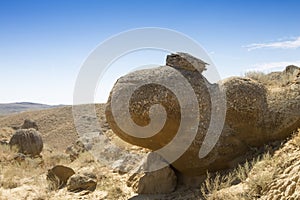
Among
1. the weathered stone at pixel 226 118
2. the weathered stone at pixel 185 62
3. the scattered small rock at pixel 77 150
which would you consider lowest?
the scattered small rock at pixel 77 150

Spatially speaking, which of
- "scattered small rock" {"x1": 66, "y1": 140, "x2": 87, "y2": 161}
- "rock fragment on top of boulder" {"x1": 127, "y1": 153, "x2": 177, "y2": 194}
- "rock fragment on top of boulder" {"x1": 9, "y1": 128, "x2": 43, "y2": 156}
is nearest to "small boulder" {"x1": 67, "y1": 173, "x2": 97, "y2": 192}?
"rock fragment on top of boulder" {"x1": 127, "y1": 153, "x2": 177, "y2": 194}

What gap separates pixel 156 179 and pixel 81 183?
203cm

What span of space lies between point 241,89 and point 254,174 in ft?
6.33

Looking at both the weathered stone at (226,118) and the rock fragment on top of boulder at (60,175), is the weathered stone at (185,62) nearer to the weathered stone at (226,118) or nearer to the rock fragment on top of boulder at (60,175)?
the weathered stone at (226,118)

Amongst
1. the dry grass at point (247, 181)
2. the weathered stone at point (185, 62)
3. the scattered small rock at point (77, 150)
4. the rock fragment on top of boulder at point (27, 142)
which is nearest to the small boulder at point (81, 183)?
the dry grass at point (247, 181)

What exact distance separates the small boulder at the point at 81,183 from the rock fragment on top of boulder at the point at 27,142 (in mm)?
8512

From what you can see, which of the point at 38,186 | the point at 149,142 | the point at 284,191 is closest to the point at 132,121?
the point at 149,142

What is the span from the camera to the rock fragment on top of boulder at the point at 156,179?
6.58 metres

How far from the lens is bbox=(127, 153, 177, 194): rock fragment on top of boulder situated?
6582mm

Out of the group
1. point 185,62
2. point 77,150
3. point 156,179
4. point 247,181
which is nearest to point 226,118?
point 185,62

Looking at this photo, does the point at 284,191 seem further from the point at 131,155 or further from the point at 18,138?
the point at 18,138

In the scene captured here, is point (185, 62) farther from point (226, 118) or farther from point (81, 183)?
point (81, 183)

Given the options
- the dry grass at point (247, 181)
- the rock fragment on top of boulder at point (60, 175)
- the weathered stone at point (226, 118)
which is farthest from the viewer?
the rock fragment on top of boulder at point (60, 175)

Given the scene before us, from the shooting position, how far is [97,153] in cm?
1054
